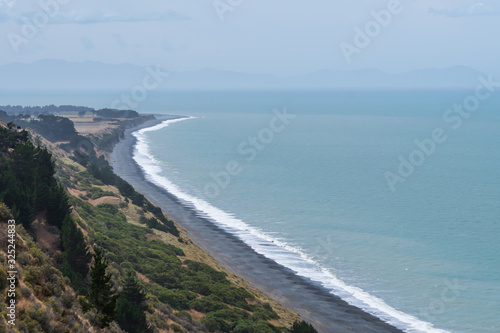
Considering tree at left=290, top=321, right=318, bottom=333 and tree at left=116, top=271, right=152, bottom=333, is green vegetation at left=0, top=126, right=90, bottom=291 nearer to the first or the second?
tree at left=116, top=271, right=152, bottom=333

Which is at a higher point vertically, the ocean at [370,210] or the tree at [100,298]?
the ocean at [370,210]

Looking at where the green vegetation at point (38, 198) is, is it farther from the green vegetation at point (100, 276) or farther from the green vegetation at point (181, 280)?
the green vegetation at point (181, 280)

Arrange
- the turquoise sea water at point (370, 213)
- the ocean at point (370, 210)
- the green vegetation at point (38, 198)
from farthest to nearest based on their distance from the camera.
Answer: the ocean at point (370, 210) < the turquoise sea water at point (370, 213) < the green vegetation at point (38, 198)

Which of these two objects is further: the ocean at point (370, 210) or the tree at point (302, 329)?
the ocean at point (370, 210)

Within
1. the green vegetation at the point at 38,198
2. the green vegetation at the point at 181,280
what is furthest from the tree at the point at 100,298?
the green vegetation at the point at 181,280

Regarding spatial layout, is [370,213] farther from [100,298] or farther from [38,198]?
[100,298]
